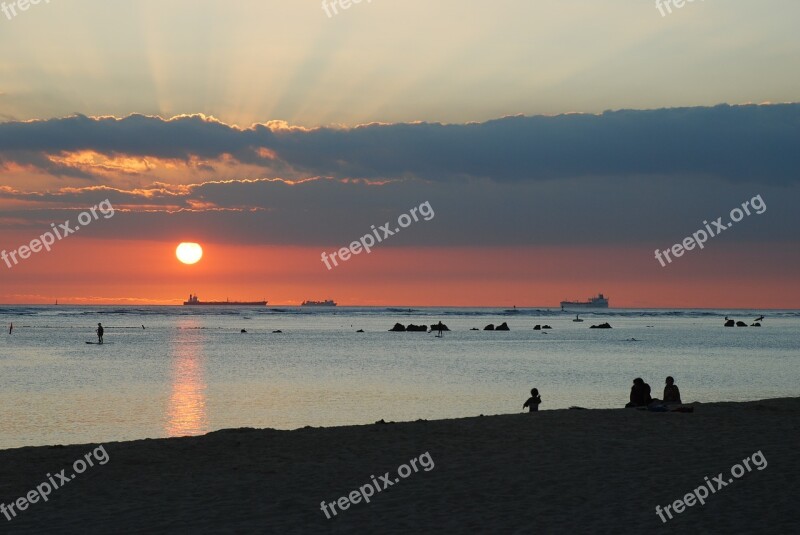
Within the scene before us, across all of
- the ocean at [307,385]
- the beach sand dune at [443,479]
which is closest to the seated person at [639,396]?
the beach sand dune at [443,479]

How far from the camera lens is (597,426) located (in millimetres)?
23953

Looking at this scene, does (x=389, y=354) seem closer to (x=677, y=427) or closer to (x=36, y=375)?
(x=36, y=375)

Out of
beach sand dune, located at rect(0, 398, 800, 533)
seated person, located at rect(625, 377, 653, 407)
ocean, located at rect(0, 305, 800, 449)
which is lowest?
beach sand dune, located at rect(0, 398, 800, 533)

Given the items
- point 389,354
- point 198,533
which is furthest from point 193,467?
point 389,354

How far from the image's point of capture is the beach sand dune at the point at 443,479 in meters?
14.2

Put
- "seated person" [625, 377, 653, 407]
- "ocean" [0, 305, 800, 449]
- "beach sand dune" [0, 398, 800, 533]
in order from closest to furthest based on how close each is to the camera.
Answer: "beach sand dune" [0, 398, 800, 533], "seated person" [625, 377, 653, 407], "ocean" [0, 305, 800, 449]

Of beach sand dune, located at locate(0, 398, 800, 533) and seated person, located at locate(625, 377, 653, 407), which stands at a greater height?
seated person, located at locate(625, 377, 653, 407)

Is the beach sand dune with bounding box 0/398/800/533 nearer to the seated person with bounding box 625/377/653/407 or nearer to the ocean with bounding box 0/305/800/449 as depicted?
the seated person with bounding box 625/377/653/407

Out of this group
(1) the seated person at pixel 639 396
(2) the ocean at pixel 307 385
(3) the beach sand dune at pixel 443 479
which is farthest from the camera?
(2) the ocean at pixel 307 385

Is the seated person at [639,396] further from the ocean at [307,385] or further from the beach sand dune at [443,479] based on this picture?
the ocean at [307,385]

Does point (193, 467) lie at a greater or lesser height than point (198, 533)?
greater

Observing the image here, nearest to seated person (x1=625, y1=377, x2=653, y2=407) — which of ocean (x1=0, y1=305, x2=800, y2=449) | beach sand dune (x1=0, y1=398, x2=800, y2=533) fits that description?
beach sand dune (x1=0, y1=398, x2=800, y2=533)

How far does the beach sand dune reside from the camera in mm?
14219

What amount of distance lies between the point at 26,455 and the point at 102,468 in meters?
3.15
